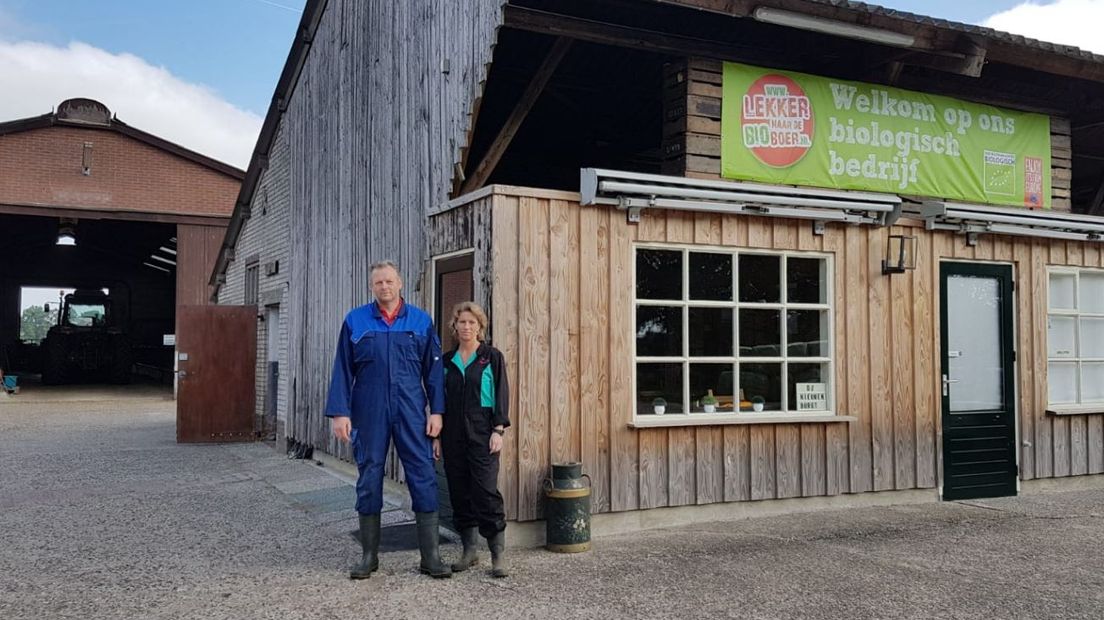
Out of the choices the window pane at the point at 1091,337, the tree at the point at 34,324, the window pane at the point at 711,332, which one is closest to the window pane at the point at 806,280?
the window pane at the point at 711,332

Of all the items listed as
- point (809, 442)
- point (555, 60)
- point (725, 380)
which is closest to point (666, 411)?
point (725, 380)

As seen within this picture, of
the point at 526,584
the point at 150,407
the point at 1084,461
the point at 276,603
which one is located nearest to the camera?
the point at 276,603

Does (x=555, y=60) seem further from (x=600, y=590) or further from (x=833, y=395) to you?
(x=600, y=590)

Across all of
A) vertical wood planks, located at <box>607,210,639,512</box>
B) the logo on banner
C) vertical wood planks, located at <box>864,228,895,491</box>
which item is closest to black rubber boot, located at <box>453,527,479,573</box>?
vertical wood planks, located at <box>607,210,639,512</box>

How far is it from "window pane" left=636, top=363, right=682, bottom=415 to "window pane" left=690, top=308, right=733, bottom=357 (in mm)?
254

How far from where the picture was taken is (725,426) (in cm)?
730

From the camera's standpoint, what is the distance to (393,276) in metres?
5.69

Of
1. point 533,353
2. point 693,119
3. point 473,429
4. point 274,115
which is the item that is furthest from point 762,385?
point 274,115

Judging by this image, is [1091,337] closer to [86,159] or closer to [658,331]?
[658,331]

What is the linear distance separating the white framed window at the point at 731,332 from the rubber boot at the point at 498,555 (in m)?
1.77

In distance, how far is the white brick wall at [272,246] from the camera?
12.7 meters

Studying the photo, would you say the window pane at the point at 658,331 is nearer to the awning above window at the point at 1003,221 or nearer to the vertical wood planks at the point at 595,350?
the vertical wood planks at the point at 595,350

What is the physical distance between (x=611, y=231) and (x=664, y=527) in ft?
7.70

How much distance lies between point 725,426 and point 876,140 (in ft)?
10.5
